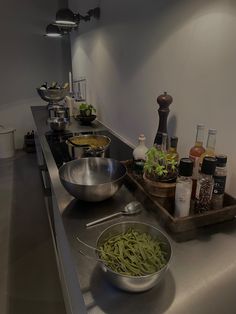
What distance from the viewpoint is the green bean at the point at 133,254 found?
2.01ft

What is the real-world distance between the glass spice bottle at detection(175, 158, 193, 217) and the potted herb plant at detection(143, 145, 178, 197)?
0.33ft

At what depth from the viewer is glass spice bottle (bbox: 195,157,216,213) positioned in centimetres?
78

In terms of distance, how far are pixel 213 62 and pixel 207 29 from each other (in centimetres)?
13

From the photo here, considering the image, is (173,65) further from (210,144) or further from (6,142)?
(6,142)

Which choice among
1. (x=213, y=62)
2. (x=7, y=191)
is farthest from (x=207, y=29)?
(x=7, y=191)

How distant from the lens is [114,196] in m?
1.03

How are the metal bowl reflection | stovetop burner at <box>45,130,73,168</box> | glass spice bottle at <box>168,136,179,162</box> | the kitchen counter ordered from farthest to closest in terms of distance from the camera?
the metal bowl reflection, stovetop burner at <box>45,130,73,168</box>, glass spice bottle at <box>168,136,179,162</box>, the kitchen counter

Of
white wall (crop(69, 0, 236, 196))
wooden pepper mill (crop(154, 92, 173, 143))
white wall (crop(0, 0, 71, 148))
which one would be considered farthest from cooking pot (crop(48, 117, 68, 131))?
white wall (crop(0, 0, 71, 148))

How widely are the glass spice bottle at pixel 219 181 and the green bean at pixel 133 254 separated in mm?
283

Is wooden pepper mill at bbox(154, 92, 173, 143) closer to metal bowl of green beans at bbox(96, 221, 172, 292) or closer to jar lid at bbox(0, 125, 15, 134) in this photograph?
metal bowl of green beans at bbox(96, 221, 172, 292)

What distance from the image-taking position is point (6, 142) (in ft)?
13.1

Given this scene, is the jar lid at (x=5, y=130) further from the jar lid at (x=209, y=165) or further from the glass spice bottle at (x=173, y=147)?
the jar lid at (x=209, y=165)

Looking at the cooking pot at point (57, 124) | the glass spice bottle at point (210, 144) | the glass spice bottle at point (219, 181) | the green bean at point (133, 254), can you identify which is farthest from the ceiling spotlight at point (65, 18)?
the green bean at point (133, 254)

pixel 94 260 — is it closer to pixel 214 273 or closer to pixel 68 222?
pixel 68 222
